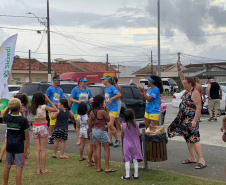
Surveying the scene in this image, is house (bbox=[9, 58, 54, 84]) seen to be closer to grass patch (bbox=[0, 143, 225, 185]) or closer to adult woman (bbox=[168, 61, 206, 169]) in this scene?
grass patch (bbox=[0, 143, 225, 185])

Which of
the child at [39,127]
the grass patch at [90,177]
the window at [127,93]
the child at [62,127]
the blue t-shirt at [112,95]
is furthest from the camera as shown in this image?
the window at [127,93]

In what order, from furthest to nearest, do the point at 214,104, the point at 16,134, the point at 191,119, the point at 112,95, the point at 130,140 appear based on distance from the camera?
the point at 214,104
the point at 112,95
the point at 191,119
the point at 130,140
the point at 16,134

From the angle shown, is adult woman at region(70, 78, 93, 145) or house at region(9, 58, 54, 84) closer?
adult woman at region(70, 78, 93, 145)

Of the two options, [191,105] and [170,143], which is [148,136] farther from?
[170,143]

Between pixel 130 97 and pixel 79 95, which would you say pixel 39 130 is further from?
pixel 130 97

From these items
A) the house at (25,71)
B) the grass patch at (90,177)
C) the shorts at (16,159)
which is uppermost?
the house at (25,71)

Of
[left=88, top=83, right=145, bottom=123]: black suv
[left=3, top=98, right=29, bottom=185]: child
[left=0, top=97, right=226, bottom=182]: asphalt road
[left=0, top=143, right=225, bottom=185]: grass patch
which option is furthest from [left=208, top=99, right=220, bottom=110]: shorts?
[left=3, top=98, right=29, bottom=185]: child

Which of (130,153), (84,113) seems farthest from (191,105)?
(84,113)

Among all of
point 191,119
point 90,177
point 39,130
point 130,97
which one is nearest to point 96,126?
point 90,177

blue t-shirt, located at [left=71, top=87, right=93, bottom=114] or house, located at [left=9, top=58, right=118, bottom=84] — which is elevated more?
house, located at [left=9, top=58, right=118, bottom=84]

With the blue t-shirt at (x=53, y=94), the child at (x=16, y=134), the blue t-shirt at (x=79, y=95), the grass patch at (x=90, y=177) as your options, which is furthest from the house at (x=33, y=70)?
the child at (x=16, y=134)

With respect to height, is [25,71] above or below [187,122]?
above

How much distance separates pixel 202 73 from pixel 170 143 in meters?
62.8

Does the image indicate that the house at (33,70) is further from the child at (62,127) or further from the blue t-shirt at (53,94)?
the child at (62,127)
